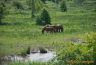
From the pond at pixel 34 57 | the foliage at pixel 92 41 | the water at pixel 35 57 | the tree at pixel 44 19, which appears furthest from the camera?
the tree at pixel 44 19

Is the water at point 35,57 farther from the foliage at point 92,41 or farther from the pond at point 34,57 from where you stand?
the foliage at point 92,41

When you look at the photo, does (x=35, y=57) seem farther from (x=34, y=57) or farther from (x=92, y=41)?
(x=92, y=41)

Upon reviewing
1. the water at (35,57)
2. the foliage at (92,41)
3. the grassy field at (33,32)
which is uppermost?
the foliage at (92,41)

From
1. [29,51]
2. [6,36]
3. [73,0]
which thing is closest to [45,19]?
[6,36]

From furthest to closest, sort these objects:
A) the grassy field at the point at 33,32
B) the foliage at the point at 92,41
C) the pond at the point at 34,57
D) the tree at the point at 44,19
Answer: the tree at the point at 44,19 → the grassy field at the point at 33,32 → the pond at the point at 34,57 → the foliage at the point at 92,41

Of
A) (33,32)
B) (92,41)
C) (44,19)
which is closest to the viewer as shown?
(92,41)

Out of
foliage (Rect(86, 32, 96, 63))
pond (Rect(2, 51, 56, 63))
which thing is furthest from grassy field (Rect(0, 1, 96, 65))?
foliage (Rect(86, 32, 96, 63))

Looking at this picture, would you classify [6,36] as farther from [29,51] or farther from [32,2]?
[32,2]

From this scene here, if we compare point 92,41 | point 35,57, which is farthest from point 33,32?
point 92,41

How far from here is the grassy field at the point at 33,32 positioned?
2742 cm

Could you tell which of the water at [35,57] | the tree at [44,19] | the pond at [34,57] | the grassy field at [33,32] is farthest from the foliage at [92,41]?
the tree at [44,19]

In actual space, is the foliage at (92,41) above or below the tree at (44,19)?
above

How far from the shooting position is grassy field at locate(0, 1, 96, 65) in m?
27.4

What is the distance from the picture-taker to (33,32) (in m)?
33.3
